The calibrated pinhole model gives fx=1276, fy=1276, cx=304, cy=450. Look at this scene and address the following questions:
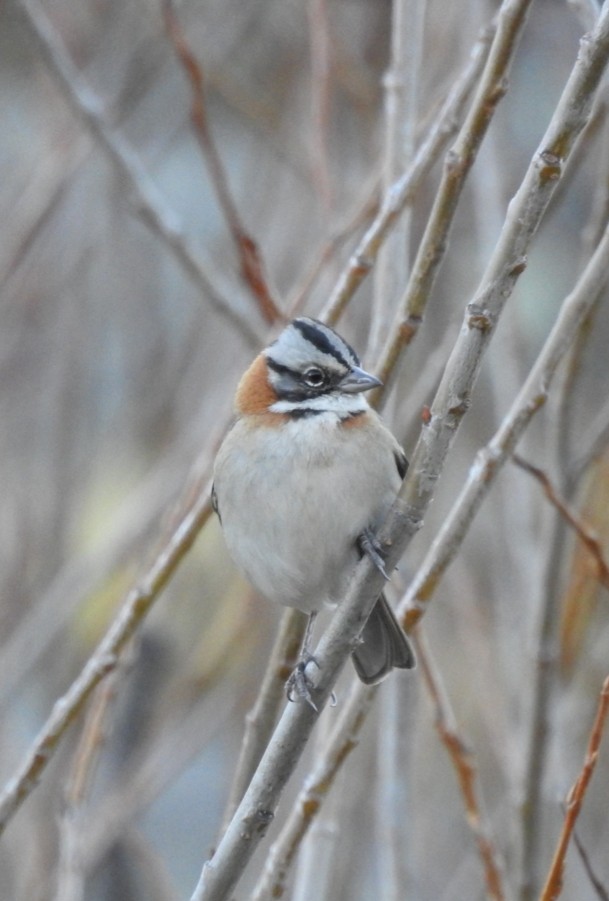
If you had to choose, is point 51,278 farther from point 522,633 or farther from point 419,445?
point 419,445

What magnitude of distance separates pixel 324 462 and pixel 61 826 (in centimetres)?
104

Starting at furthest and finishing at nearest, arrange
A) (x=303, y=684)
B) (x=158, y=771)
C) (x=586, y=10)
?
1. (x=158, y=771)
2. (x=586, y=10)
3. (x=303, y=684)

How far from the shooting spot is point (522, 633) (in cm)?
397

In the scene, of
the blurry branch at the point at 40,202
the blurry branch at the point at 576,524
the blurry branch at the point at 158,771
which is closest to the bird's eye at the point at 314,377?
the blurry branch at the point at 576,524

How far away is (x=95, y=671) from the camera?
2.59 metres

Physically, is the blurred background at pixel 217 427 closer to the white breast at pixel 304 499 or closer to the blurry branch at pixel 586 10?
the white breast at pixel 304 499

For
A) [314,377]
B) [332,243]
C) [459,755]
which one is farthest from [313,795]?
[332,243]

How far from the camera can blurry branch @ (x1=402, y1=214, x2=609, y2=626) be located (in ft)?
8.23

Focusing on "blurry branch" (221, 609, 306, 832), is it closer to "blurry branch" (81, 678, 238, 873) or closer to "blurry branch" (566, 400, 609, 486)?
"blurry branch" (566, 400, 609, 486)

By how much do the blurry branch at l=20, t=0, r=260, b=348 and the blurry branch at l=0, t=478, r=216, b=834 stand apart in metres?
0.74

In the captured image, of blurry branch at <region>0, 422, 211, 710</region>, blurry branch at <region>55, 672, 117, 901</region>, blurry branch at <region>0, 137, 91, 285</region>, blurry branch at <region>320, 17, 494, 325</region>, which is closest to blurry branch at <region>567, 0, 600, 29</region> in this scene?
blurry branch at <region>320, 17, 494, 325</region>

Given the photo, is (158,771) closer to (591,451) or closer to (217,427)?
(217,427)

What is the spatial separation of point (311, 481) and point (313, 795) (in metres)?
0.85

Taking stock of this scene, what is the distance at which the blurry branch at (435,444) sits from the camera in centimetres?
192
